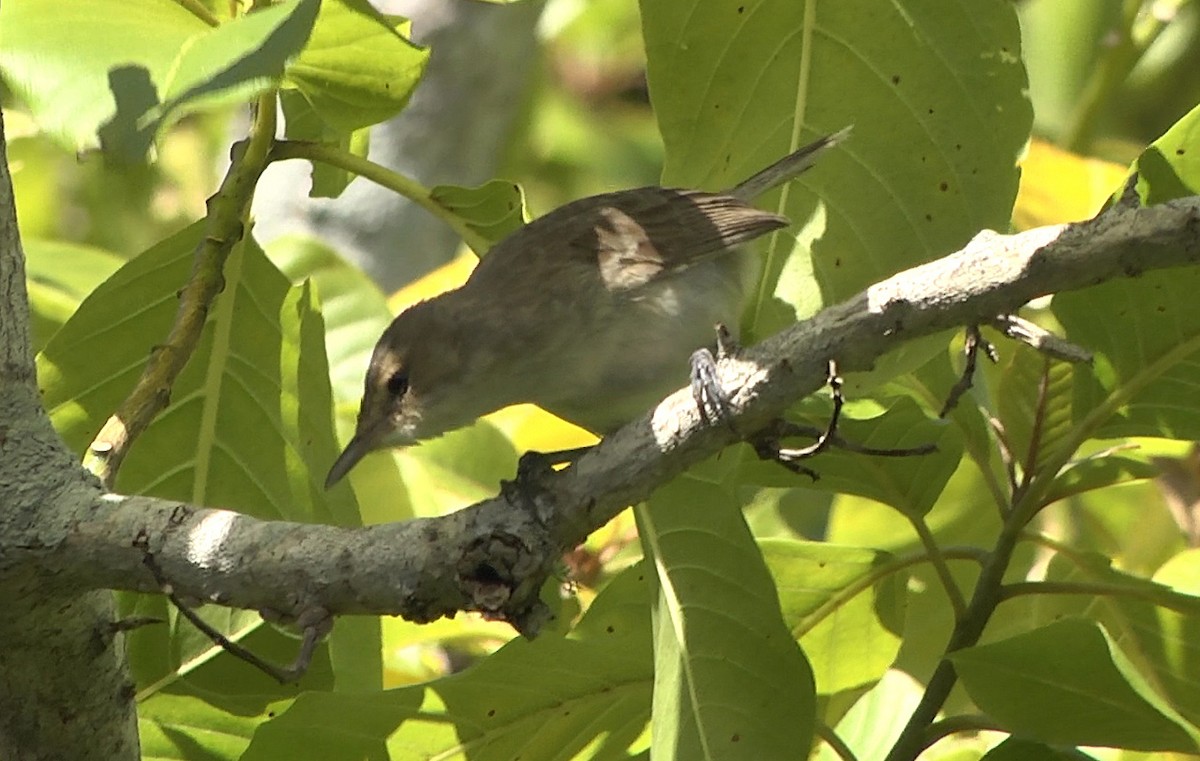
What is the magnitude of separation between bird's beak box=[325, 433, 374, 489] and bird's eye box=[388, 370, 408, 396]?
99 mm

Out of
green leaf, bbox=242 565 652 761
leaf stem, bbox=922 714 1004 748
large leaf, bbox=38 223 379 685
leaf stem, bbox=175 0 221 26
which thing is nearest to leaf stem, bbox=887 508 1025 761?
leaf stem, bbox=922 714 1004 748

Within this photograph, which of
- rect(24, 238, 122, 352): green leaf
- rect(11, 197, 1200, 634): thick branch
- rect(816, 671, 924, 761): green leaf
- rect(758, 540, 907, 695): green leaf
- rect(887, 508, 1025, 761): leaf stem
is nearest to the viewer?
rect(11, 197, 1200, 634): thick branch

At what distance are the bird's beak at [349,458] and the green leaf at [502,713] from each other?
44 cm

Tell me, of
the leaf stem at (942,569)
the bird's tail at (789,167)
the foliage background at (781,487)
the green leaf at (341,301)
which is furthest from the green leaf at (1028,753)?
the green leaf at (341,301)

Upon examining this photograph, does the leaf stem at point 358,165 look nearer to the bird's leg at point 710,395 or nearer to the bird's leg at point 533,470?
the bird's leg at point 533,470

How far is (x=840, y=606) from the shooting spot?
7.79ft

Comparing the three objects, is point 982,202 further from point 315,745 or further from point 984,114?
point 315,745

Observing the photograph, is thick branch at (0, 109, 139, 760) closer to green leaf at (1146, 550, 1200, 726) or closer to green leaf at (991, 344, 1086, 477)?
green leaf at (991, 344, 1086, 477)

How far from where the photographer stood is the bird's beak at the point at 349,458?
2418 mm

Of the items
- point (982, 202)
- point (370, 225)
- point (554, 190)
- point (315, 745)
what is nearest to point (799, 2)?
point (982, 202)

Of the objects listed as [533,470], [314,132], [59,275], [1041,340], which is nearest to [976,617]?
[1041,340]

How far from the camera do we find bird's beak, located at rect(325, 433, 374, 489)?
242 centimetres

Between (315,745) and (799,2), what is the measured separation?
3.98ft

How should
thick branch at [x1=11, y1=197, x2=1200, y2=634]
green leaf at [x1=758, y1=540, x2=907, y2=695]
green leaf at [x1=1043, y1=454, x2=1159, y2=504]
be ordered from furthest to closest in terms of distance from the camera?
green leaf at [x1=758, y1=540, x2=907, y2=695]
green leaf at [x1=1043, y1=454, x2=1159, y2=504]
thick branch at [x1=11, y1=197, x2=1200, y2=634]
